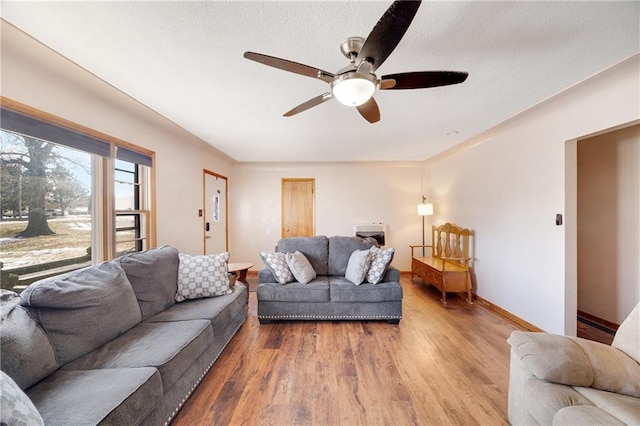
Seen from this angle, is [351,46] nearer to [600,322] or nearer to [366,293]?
[366,293]

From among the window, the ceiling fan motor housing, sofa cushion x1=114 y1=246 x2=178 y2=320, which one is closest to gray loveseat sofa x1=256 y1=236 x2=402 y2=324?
sofa cushion x1=114 y1=246 x2=178 y2=320

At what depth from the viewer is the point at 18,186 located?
1714 mm

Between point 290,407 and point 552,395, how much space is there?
1465 mm

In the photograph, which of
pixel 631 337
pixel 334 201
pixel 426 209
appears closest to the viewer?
pixel 631 337

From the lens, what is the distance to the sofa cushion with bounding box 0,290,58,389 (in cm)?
110

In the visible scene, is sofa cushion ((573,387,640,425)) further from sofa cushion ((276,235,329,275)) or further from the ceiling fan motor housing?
sofa cushion ((276,235,329,275))

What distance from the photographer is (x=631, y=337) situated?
1.29 metres

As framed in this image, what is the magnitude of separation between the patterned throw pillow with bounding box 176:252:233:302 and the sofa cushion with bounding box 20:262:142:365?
508 millimetres

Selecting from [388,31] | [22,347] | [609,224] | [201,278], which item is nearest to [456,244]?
[609,224]

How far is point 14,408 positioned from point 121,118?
8.16 feet

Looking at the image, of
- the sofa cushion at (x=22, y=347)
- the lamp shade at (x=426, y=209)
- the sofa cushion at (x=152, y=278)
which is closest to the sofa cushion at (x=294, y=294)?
the sofa cushion at (x=152, y=278)

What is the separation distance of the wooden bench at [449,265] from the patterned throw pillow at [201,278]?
9.62 ft

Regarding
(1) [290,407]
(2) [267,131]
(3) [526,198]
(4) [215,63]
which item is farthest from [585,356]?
(2) [267,131]

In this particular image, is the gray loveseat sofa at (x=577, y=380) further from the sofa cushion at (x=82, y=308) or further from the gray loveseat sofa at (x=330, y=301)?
the sofa cushion at (x=82, y=308)
